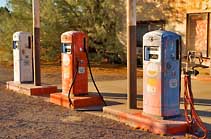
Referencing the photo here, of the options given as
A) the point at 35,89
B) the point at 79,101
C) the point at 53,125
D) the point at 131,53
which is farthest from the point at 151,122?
the point at 35,89

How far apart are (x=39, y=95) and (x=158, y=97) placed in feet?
16.4

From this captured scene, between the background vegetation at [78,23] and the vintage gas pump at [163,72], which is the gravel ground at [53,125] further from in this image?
the background vegetation at [78,23]

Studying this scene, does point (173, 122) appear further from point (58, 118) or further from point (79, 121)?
point (58, 118)

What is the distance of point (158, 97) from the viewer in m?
7.41

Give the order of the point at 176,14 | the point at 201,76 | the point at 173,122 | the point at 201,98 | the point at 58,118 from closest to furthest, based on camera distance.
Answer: the point at 173,122, the point at 58,118, the point at 201,98, the point at 201,76, the point at 176,14

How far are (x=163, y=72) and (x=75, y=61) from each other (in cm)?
318

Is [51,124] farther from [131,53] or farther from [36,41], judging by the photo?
[36,41]

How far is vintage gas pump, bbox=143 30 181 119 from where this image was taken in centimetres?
729

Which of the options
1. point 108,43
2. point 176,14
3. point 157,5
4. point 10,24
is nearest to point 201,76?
point 176,14

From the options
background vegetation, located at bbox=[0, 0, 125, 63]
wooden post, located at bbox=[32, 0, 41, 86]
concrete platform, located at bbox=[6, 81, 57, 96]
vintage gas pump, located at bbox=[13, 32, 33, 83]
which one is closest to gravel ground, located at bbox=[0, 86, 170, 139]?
concrete platform, located at bbox=[6, 81, 57, 96]

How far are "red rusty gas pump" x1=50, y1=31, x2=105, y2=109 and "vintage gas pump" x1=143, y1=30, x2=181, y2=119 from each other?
104 inches

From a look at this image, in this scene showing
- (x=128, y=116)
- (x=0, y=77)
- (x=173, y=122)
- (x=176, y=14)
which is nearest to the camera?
(x=173, y=122)

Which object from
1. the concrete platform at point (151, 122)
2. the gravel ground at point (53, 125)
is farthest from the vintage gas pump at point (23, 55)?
the concrete platform at point (151, 122)

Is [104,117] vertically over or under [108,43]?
under
